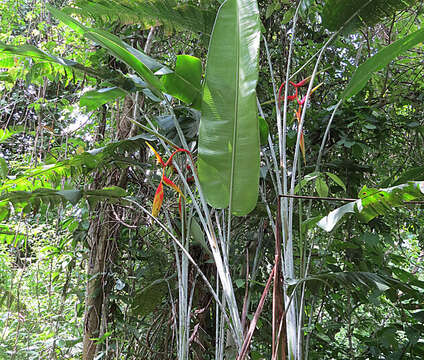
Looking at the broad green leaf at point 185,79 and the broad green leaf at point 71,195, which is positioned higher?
the broad green leaf at point 185,79

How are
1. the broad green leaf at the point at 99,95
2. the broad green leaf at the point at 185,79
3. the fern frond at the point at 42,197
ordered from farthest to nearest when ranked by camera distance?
the broad green leaf at the point at 99,95 → the fern frond at the point at 42,197 → the broad green leaf at the point at 185,79

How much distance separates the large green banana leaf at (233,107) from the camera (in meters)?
1.25

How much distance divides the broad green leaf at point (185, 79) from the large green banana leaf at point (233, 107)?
0.60ft

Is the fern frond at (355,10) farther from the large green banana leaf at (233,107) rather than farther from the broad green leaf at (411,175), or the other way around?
the broad green leaf at (411,175)

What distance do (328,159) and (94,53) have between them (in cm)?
169

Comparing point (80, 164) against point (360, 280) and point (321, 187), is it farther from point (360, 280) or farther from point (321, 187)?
point (360, 280)

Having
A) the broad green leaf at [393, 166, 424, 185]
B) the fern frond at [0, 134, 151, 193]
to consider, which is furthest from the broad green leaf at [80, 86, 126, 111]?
the broad green leaf at [393, 166, 424, 185]

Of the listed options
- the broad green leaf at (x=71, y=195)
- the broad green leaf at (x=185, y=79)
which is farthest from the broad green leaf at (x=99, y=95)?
the broad green leaf at (x=71, y=195)

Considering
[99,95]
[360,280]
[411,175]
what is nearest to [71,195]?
[99,95]

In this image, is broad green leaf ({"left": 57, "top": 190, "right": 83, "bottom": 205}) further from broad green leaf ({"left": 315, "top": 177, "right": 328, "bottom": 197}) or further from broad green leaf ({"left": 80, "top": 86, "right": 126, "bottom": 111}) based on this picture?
broad green leaf ({"left": 315, "top": 177, "right": 328, "bottom": 197})

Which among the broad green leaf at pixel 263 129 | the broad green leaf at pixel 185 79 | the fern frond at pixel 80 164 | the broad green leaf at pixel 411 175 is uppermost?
the broad green leaf at pixel 185 79

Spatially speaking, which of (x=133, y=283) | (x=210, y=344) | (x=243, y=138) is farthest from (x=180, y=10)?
(x=210, y=344)

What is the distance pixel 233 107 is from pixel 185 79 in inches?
11.0

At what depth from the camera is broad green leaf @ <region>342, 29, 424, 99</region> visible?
125cm
